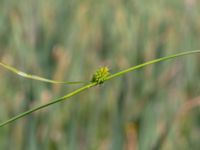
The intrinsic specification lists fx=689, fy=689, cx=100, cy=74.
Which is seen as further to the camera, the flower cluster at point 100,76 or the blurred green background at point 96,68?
the blurred green background at point 96,68

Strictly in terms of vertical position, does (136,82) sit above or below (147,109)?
above

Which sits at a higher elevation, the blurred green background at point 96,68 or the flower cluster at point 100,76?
the blurred green background at point 96,68

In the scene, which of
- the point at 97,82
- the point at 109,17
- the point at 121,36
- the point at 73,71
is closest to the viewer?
the point at 97,82

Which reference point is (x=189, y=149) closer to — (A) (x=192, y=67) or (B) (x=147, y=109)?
(B) (x=147, y=109)

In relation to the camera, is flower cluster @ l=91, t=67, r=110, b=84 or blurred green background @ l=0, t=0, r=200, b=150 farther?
blurred green background @ l=0, t=0, r=200, b=150

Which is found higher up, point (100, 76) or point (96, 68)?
point (96, 68)

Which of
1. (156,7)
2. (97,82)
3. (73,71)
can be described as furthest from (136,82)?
(97,82)

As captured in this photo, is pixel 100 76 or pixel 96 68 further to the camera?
pixel 96 68

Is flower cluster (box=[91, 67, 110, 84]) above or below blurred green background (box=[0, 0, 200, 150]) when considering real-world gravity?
below
